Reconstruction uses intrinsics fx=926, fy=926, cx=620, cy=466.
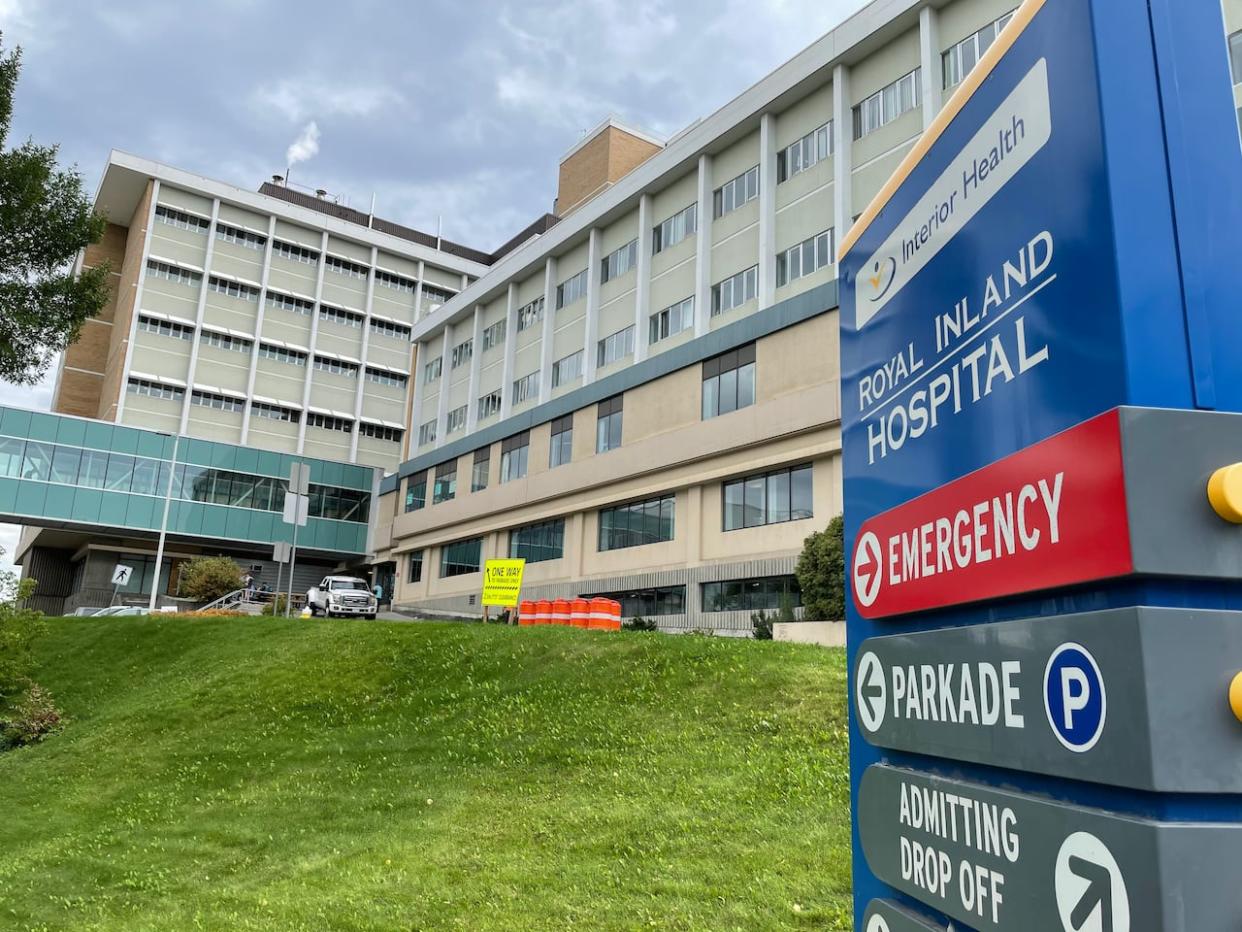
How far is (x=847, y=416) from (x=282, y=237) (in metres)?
74.8

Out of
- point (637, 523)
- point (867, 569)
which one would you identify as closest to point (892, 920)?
point (867, 569)

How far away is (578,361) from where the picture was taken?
44562 mm

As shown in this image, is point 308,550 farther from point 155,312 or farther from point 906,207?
point 906,207

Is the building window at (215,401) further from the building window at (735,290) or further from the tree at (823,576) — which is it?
the tree at (823,576)

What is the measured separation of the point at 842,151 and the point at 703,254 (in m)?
7.18

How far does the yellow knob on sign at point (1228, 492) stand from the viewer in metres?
1.34

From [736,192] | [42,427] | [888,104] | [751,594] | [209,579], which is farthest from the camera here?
[42,427]

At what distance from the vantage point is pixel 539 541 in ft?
142

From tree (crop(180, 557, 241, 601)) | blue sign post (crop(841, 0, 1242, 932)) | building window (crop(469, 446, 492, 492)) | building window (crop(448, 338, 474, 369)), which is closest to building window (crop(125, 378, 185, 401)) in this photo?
tree (crop(180, 557, 241, 601))

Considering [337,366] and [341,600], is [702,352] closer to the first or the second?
[341,600]

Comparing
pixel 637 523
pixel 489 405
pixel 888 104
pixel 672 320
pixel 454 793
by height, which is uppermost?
pixel 888 104

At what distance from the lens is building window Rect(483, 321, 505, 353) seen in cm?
5238

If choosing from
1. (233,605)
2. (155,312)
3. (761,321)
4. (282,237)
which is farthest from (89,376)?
(761,321)

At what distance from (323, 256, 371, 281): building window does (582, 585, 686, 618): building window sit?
46.8 m
